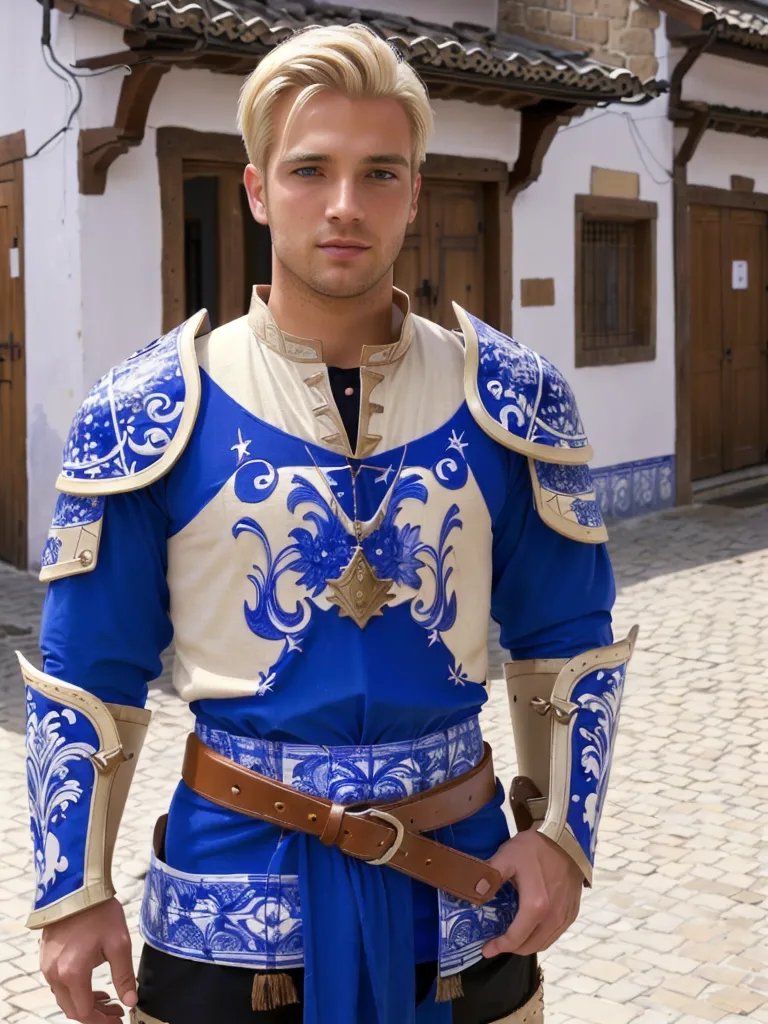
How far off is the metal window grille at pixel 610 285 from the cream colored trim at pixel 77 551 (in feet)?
29.1

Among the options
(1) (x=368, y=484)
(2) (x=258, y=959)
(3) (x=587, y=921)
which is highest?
(1) (x=368, y=484)

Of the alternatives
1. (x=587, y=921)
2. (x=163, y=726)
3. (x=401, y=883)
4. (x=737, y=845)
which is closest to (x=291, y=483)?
(x=401, y=883)

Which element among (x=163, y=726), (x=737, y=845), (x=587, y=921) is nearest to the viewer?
(x=587, y=921)

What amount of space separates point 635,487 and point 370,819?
9.15 meters

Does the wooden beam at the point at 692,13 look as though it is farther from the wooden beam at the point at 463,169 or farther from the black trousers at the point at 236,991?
the black trousers at the point at 236,991

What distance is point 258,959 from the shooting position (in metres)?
1.79

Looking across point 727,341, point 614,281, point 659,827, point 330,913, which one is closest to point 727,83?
point 614,281

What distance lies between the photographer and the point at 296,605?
1.82 m

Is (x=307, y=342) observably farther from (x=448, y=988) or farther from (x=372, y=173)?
(x=448, y=988)

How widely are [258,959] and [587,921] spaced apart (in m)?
2.39

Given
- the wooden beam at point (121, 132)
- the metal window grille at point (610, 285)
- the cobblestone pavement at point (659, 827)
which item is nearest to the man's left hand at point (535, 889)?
the cobblestone pavement at point (659, 827)

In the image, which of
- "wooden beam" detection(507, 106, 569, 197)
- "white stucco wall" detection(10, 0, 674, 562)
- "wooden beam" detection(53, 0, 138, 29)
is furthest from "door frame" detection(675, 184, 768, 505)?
"wooden beam" detection(53, 0, 138, 29)

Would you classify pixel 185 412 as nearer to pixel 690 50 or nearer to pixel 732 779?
pixel 732 779

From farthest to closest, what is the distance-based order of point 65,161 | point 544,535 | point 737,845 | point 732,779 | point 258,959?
1. point 65,161
2. point 732,779
3. point 737,845
4. point 544,535
5. point 258,959
